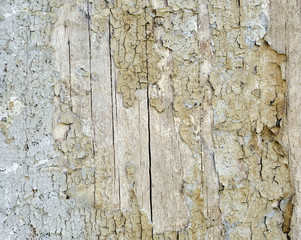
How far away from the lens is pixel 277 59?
150 cm

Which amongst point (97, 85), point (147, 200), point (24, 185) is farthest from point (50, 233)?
point (97, 85)

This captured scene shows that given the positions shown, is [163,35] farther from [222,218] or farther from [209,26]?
[222,218]

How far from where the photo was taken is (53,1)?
4.88 feet

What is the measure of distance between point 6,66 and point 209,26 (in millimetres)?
918

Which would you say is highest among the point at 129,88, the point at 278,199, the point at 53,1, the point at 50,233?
the point at 53,1

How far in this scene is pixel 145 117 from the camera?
1497 mm

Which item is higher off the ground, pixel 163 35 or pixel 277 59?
pixel 163 35

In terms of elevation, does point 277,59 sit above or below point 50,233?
above

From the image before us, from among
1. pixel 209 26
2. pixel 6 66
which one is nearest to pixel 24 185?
pixel 6 66

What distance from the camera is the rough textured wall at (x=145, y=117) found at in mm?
1479

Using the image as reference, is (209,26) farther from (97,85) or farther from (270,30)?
(97,85)

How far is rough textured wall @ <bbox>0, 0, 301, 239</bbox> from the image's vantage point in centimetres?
148

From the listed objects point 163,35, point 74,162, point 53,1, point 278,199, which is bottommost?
point 278,199

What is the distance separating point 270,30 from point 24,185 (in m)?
1.30
